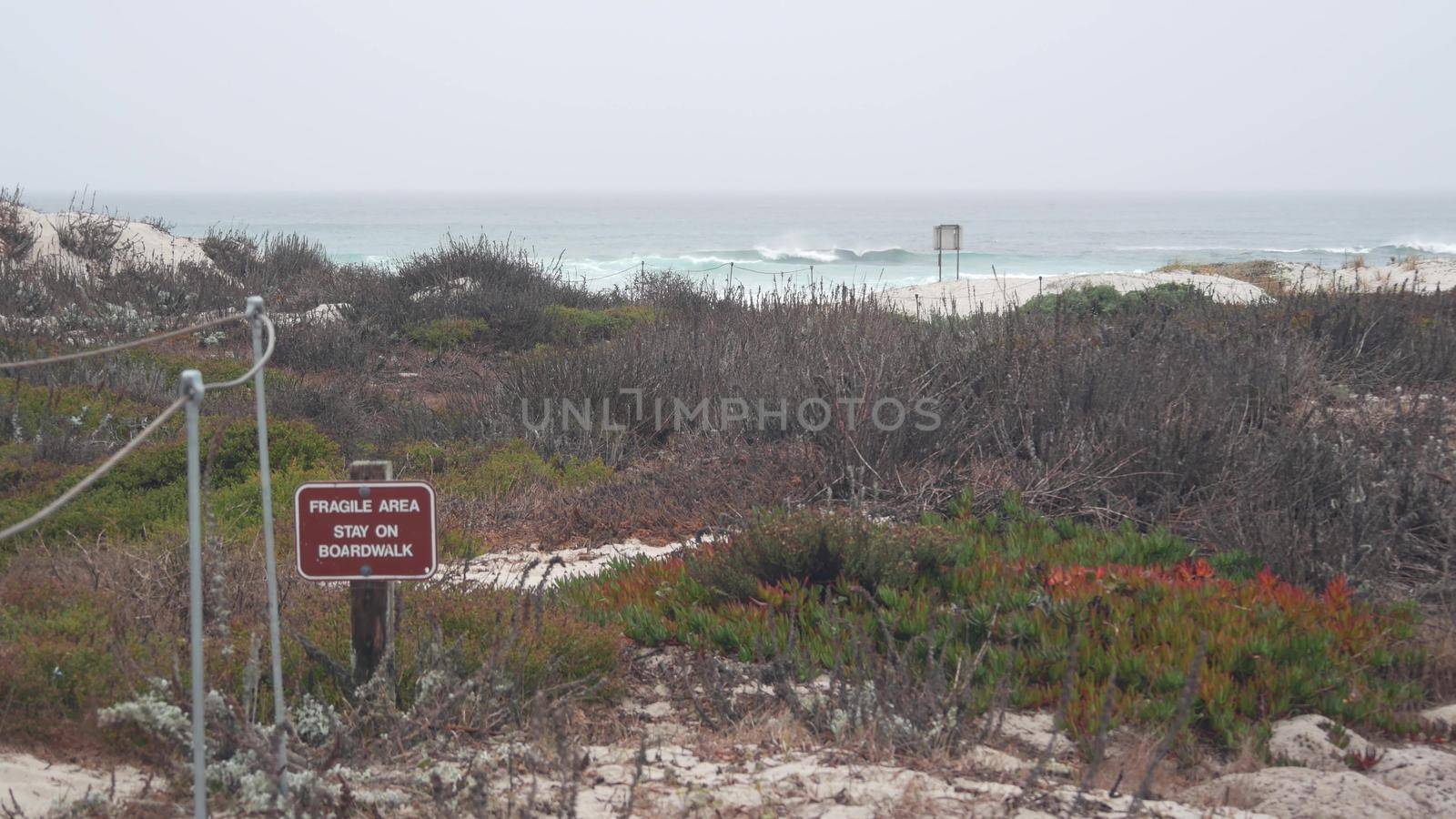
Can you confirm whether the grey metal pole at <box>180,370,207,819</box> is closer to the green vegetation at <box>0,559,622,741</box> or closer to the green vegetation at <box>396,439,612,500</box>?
the green vegetation at <box>0,559,622,741</box>

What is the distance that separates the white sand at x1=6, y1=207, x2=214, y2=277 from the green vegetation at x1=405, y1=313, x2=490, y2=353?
5.17 meters

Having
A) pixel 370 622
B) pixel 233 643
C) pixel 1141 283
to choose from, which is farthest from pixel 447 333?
pixel 1141 283

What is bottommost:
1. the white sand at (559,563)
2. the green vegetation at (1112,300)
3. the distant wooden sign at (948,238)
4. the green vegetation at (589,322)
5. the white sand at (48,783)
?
the white sand at (559,563)

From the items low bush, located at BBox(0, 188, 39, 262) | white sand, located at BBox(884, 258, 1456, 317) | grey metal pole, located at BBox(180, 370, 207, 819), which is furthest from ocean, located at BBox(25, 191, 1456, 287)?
grey metal pole, located at BBox(180, 370, 207, 819)

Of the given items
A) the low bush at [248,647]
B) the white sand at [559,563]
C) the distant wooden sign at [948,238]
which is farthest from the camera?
the distant wooden sign at [948,238]

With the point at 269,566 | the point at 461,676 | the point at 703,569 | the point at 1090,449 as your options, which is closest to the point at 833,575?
the point at 703,569

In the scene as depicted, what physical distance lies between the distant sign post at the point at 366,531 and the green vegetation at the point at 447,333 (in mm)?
10603

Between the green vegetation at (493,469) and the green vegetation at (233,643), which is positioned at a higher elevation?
the green vegetation at (233,643)

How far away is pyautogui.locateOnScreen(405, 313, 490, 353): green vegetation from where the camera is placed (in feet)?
44.2

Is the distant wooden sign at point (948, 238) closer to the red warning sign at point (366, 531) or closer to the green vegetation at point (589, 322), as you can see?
the green vegetation at point (589, 322)

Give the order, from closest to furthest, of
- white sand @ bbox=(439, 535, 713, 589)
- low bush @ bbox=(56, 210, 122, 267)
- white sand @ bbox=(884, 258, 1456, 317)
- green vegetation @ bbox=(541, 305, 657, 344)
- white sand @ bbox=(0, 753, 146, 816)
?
1. white sand @ bbox=(0, 753, 146, 816)
2. white sand @ bbox=(439, 535, 713, 589)
3. green vegetation @ bbox=(541, 305, 657, 344)
4. white sand @ bbox=(884, 258, 1456, 317)
5. low bush @ bbox=(56, 210, 122, 267)

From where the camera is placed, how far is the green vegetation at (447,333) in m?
13.5

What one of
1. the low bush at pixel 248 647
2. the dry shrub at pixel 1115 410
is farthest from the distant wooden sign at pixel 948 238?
the low bush at pixel 248 647

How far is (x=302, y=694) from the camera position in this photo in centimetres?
354
